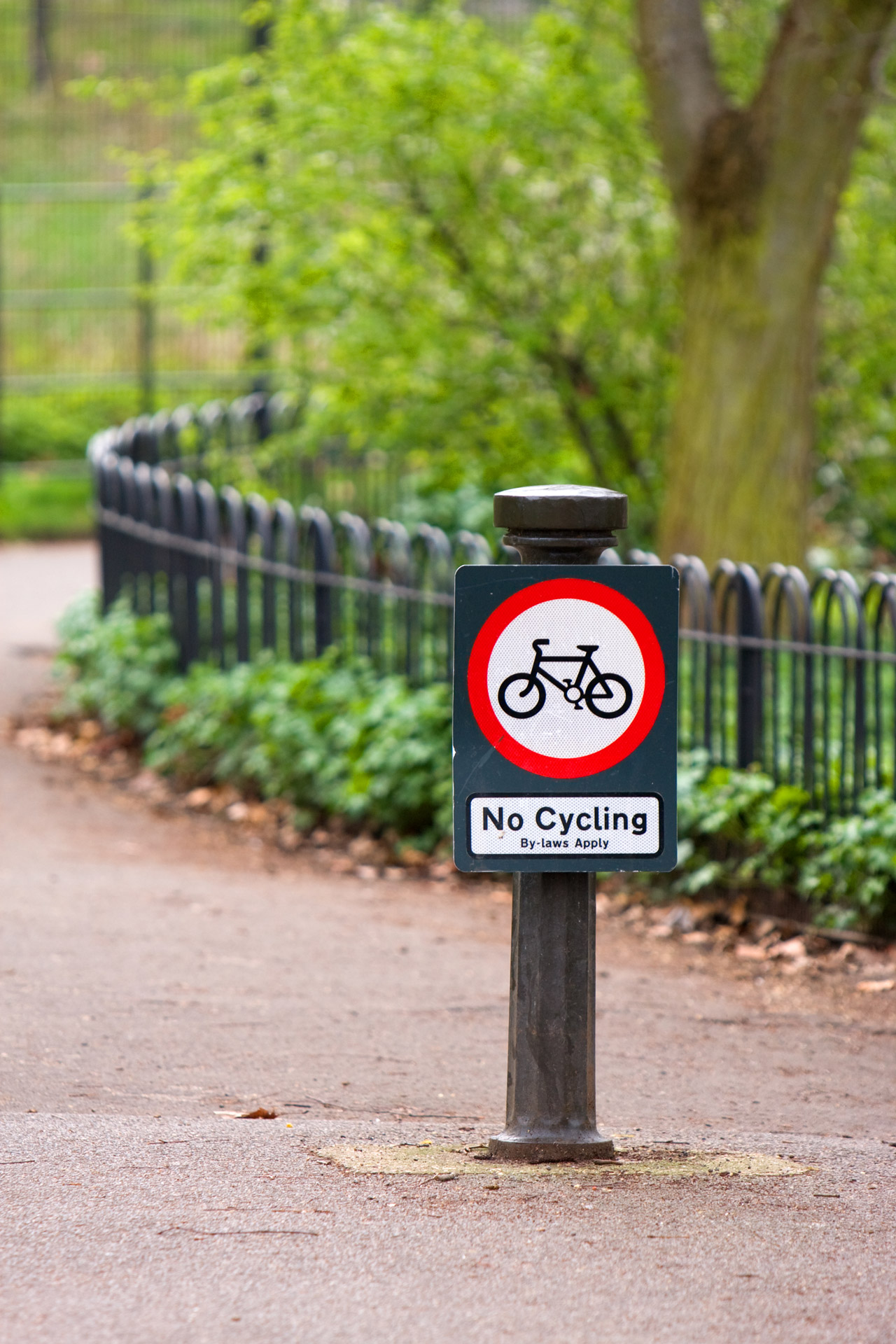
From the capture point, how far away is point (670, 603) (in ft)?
11.3

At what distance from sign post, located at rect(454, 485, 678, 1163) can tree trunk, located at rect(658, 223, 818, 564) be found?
5.72m

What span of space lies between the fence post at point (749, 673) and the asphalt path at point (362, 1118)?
0.92 metres

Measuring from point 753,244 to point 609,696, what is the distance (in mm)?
5911

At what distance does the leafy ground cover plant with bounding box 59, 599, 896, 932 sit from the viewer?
615 cm

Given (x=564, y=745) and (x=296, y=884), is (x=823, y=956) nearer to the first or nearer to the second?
(x=296, y=884)

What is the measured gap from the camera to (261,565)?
8484 millimetres

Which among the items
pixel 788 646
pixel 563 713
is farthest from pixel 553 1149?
pixel 788 646

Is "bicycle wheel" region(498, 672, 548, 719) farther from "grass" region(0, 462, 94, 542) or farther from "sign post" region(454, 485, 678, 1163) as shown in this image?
"grass" region(0, 462, 94, 542)

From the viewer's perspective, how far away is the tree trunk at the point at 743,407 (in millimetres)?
8852

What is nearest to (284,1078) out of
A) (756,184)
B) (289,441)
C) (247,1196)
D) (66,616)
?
(247,1196)

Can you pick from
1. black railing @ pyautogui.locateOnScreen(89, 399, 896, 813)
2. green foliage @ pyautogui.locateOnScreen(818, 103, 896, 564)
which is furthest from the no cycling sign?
green foliage @ pyautogui.locateOnScreen(818, 103, 896, 564)

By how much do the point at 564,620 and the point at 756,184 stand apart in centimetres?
593

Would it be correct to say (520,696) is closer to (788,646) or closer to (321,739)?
(788,646)

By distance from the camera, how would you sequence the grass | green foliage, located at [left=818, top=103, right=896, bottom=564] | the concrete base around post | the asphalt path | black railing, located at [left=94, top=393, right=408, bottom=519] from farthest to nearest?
the grass < black railing, located at [left=94, top=393, right=408, bottom=519] < green foliage, located at [left=818, top=103, right=896, bottom=564] < the concrete base around post < the asphalt path
